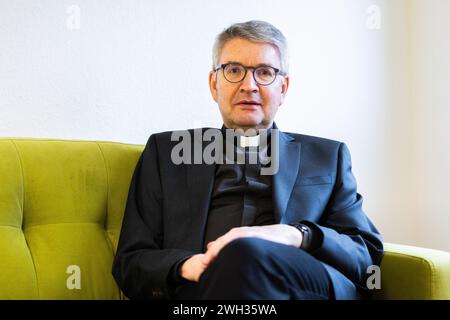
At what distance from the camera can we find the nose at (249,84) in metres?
1.71

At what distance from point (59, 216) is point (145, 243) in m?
0.25

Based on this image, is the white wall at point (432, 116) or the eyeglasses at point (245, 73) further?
the white wall at point (432, 116)

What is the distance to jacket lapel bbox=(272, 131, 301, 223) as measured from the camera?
159 cm

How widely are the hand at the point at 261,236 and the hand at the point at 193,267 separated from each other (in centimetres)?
2

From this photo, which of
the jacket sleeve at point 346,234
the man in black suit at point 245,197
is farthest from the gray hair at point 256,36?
the jacket sleeve at point 346,234

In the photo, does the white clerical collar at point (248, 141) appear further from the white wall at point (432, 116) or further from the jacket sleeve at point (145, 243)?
the white wall at point (432, 116)

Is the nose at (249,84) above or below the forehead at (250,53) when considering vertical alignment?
below

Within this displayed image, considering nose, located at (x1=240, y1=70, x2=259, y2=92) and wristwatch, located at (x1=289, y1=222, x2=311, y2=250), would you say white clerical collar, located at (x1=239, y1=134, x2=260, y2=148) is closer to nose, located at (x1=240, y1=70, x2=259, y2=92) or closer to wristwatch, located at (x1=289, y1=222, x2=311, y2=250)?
nose, located at (x1=240, y1=70, x2=259, y2=92)

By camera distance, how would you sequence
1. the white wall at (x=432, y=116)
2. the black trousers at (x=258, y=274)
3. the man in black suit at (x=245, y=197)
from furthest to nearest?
1. the white wall at (x=432, y=116)
2. the man in black suit at (x=245, y=197)
3. the black trousers at (x=258, y=274)

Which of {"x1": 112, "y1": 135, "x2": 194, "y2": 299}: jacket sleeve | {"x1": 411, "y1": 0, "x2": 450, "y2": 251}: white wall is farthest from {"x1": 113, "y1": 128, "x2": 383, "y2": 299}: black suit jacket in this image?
{"x1": 411, "y1": 0, "x2": 450, "y2": 251}: white wall

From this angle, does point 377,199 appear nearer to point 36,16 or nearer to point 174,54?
point 174,54

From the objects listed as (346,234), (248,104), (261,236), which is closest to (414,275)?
(346,234)

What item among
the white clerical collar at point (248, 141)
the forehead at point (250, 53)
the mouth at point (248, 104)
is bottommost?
the white clerical collar at point (248, 141)

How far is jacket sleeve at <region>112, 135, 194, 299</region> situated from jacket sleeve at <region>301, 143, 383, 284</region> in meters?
0.34
